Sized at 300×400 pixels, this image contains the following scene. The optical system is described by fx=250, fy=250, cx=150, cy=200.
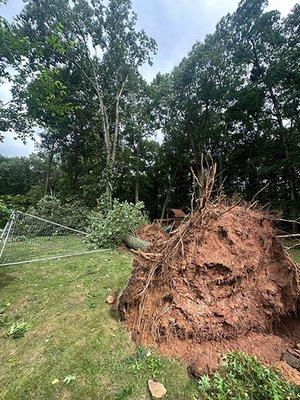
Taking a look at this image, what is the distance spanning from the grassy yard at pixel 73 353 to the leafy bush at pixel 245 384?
0.21 meters

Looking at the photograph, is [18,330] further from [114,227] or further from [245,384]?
[114,227]

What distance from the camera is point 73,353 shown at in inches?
117

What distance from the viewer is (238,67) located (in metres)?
17.3

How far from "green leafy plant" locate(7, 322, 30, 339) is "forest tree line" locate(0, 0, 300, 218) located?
7.94m

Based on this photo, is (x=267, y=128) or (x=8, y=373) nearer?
(x=8, y=373)

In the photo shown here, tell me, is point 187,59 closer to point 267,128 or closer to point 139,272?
point 267,128

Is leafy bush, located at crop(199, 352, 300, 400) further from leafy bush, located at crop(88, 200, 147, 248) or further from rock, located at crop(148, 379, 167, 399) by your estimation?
leafy bush, located at crop(88, 200, 147, 248)

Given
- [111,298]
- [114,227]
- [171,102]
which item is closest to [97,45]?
[171,102]

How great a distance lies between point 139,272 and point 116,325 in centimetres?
77

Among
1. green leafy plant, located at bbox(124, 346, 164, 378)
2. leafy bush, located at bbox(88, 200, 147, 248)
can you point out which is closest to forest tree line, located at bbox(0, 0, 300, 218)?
leafy bush, located at bbox(88, 200, 147, 248)

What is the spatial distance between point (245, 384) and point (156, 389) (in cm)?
86

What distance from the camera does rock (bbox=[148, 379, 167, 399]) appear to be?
2.41 m

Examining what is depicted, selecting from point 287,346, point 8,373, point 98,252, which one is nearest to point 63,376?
point 8,373

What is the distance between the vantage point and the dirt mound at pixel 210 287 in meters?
3.05
